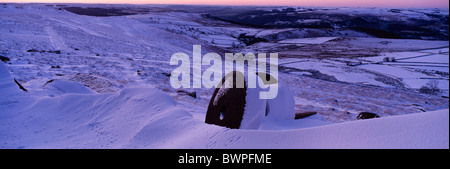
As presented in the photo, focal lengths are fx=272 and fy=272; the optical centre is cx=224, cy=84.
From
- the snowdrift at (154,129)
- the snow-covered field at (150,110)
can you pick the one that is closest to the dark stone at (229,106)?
the snow-covered field at (150,110)

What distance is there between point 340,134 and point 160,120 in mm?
1959

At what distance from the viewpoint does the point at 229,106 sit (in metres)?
3.67

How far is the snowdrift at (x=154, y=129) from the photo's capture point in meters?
1.90

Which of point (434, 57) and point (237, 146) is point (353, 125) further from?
point (434, 57)

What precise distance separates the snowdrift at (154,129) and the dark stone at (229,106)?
56cm

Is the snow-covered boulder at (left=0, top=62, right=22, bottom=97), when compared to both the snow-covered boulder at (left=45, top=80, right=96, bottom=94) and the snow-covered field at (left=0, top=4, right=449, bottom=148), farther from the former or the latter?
the snow-covered boulder at (left=45, top=80, right=96, bottom=94)

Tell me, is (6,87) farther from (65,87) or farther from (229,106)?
(229,106)

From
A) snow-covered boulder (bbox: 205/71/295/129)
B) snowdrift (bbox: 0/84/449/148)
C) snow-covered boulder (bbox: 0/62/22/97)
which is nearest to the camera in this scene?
snowdrift (bbox: 0/84/449/148)

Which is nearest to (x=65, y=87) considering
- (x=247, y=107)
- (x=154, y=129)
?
(x=154, y=129)

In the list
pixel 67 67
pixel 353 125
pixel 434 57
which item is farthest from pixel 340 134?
pixel 434 57

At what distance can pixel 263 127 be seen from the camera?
3385mm

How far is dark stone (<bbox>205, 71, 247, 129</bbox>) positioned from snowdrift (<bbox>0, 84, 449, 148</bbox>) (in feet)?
1.84

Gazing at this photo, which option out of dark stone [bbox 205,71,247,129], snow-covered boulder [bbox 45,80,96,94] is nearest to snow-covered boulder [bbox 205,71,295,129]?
dark stone [bbox 205,71,247,129]

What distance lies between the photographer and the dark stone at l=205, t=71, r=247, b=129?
3537 millimetres
